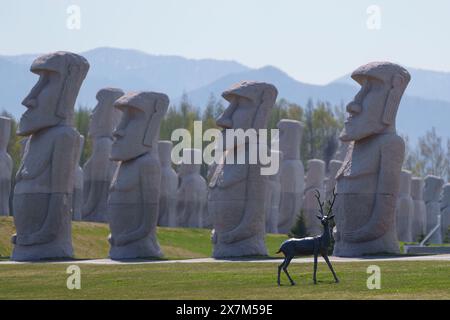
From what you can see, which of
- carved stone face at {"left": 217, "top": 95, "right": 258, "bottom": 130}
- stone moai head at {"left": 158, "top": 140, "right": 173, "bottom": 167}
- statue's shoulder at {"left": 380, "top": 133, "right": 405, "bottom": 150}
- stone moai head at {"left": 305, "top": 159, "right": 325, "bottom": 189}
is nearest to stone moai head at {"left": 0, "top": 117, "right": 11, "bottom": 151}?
stone moai head at {"left": 158, "top": 140, "right": 173, "bottom": 167}

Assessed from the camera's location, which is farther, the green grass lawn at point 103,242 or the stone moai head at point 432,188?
the stone moai head at point 432,188

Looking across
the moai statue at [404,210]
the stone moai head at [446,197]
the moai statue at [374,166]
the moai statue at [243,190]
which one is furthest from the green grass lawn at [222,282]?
the stone moai head at [446,197]

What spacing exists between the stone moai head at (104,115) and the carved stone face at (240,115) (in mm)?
14719

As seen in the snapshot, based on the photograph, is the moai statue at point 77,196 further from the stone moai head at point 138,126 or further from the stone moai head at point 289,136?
the stone moai head at point 138,126

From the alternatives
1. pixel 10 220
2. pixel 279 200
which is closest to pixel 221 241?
pixel 10 220

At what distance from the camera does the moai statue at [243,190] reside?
31.1 meters

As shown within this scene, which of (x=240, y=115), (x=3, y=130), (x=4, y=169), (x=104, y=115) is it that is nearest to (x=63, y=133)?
(x=240, y=115)

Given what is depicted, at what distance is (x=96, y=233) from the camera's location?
41.3 meters

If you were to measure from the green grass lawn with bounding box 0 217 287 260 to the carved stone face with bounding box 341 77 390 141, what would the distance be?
32.3ft

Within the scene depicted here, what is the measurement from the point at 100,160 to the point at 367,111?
2060cm

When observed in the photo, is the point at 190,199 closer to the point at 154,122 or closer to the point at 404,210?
the point at 404,210

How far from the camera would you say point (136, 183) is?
3222 cm

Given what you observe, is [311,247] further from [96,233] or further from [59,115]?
[96,233]
